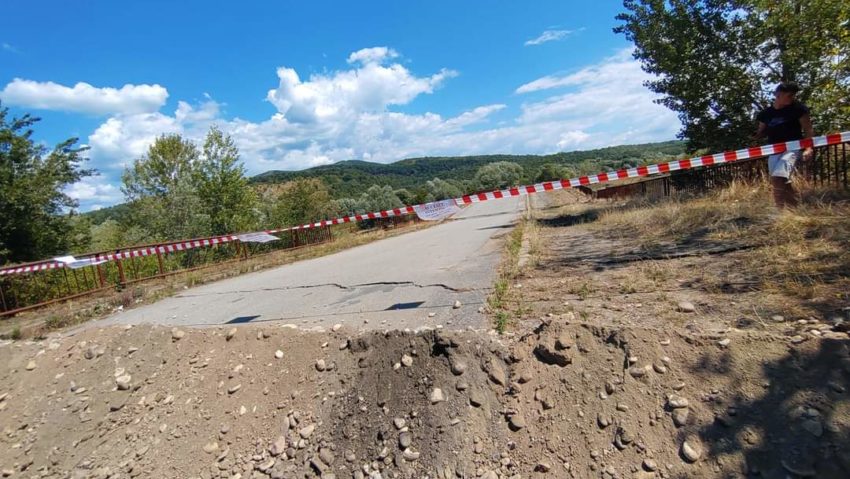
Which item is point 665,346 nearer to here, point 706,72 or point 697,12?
point 706,72

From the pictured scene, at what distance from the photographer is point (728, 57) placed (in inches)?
488

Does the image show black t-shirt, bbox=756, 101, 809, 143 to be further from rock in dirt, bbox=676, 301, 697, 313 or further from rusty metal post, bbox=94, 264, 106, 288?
rusty metal post, bbox=94, 264, 106, 288

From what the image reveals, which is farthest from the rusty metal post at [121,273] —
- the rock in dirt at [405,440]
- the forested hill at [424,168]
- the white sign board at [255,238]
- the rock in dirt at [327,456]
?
the forested hill at [424,168]

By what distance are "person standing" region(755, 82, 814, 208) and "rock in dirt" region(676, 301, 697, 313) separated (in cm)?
385

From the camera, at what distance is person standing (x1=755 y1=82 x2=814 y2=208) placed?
633 cm

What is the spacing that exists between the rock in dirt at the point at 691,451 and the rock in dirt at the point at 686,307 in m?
1.41

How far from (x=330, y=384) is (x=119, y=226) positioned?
37448 millimetres

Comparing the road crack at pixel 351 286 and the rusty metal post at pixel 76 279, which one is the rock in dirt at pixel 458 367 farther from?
the rusty metal post at pixel 76 279

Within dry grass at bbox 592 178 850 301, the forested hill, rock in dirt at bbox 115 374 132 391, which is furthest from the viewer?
the forested hill

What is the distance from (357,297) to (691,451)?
15.8ft

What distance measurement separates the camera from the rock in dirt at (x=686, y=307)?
3.62m

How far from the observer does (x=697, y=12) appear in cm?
1276

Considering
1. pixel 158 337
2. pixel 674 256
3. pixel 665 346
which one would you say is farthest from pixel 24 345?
pixel 674 256

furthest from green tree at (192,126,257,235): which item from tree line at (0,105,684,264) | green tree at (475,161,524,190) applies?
green tree at (475,161,524,190)
